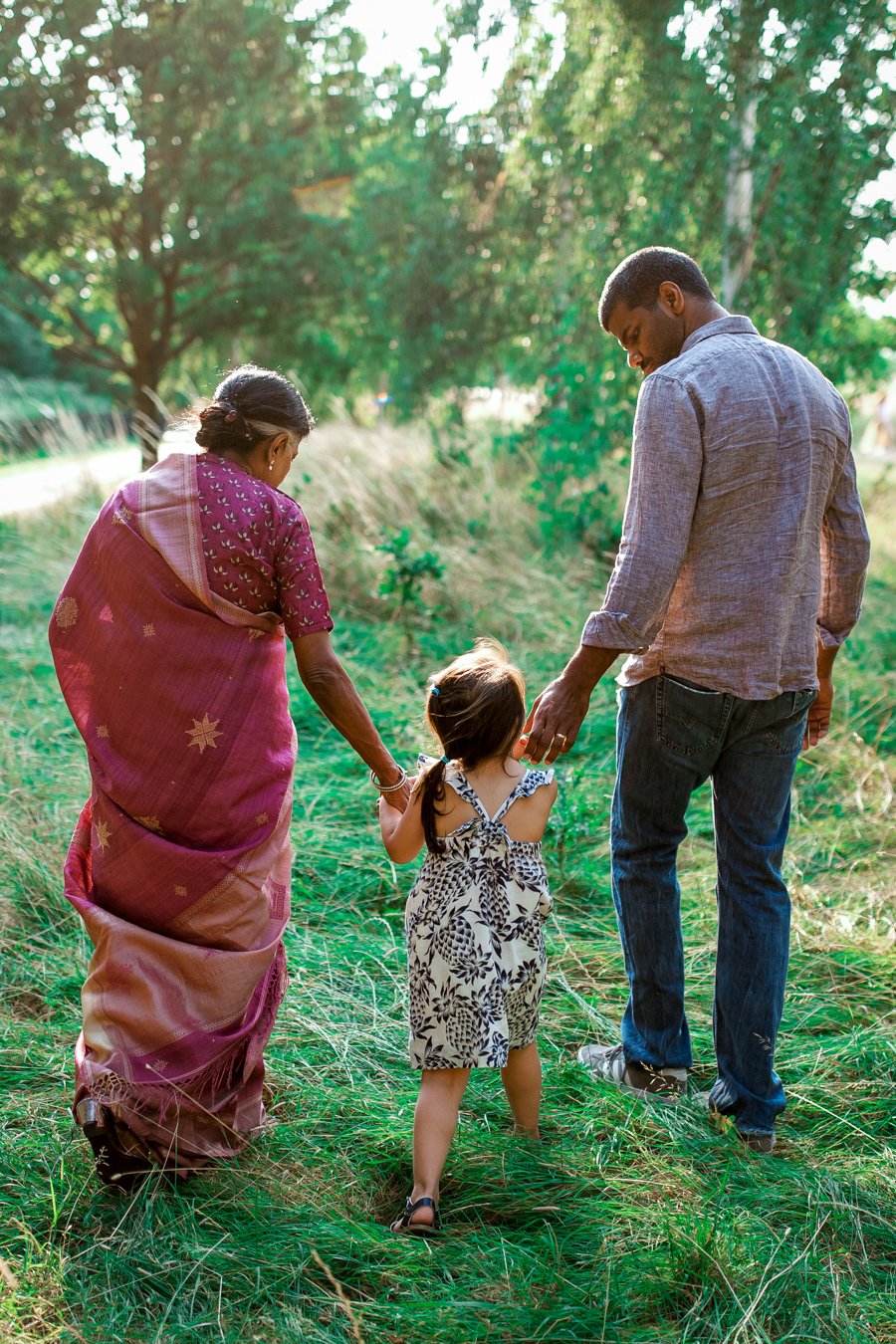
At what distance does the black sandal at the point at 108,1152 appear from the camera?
2.14 metres

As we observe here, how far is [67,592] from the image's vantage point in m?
2.32

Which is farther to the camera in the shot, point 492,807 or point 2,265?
point 2,265

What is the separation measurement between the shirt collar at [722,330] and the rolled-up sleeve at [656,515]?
0.17 meters

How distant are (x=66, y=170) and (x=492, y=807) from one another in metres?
13.3

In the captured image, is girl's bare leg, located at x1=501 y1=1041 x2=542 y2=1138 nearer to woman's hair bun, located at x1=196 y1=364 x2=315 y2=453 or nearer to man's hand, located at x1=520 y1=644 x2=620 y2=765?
man's hand, located at x1=520 y1=644 x2=620 y2=765

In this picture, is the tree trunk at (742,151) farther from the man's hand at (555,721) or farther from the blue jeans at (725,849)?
the man's hand at (555,721)

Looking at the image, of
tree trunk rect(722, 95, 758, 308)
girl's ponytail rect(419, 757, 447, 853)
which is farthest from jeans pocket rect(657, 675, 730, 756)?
tree trunk rect(722, 95, 758, 308)

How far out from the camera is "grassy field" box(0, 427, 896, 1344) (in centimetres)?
184

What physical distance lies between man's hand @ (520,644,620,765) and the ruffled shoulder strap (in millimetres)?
55

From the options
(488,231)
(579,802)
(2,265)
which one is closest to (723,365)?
(579,802)

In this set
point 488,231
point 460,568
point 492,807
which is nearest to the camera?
point 492,807

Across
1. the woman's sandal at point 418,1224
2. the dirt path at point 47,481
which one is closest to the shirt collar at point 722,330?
the woman's sandal at point 418,1224

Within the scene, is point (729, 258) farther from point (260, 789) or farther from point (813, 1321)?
point (813, 1321)

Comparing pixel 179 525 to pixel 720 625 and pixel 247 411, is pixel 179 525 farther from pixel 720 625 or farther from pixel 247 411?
pixel 720 625
